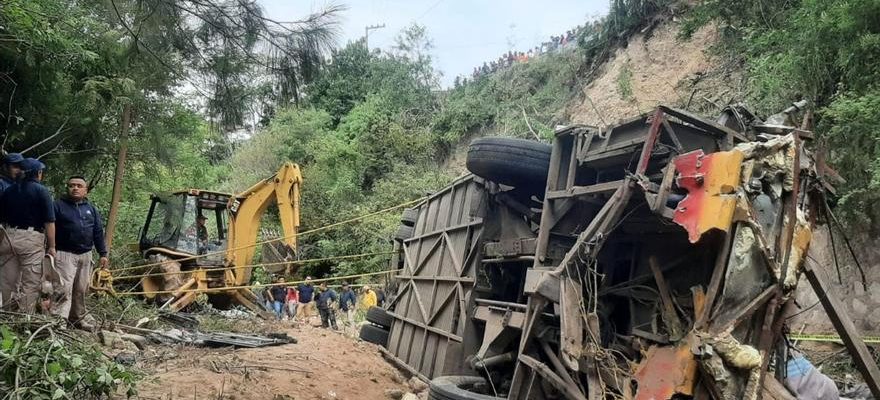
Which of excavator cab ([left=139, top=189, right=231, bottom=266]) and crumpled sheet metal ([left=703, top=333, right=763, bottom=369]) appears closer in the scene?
crumpled sheet metal ([left=703, top=333, right=763, bottom=369])

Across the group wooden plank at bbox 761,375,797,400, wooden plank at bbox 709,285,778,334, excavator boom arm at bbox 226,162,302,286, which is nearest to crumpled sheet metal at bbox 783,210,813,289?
wooden plank at bbox 709,285,778,334

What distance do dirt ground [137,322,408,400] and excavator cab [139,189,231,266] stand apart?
17.5ft

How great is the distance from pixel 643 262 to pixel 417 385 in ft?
10.3

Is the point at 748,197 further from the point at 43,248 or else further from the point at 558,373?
A: the point at 43,248

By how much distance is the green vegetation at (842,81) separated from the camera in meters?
6.94

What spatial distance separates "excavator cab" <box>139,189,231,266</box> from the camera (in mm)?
12523

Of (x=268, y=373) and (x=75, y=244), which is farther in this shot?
(x=268, y=373)

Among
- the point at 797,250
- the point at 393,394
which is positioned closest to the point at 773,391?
the point at 797,250

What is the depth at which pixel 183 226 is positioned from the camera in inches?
504

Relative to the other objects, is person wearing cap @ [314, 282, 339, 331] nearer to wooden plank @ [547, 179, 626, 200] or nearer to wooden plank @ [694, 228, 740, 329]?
wooden plank @ [547, 179, 626, 200]

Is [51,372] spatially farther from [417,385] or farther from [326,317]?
Result: [326,317]

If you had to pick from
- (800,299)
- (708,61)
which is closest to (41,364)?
(800,299)

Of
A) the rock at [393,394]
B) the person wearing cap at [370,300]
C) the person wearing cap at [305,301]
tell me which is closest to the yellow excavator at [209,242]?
the person wearing cap at [305,301]

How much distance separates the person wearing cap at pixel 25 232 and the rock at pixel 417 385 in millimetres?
3710
